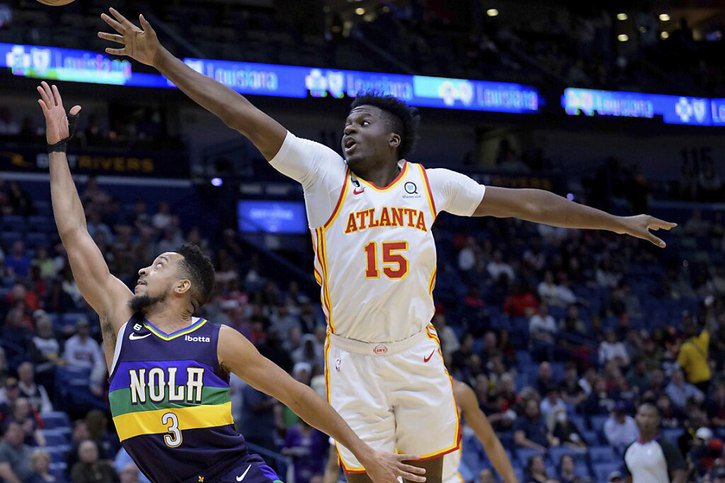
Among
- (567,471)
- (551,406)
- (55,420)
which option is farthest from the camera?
(551,406)

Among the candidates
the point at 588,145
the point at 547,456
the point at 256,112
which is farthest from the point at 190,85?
the point at 588,145

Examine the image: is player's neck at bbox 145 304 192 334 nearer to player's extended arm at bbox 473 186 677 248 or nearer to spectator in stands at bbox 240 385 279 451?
player's extended arm at bbox 473 186 677 248

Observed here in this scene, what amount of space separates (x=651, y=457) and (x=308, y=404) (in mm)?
6479

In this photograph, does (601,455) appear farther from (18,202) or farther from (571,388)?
(18,202)

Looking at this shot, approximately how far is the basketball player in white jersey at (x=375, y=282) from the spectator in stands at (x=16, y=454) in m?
6.93

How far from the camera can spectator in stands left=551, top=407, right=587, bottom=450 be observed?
49.9ft

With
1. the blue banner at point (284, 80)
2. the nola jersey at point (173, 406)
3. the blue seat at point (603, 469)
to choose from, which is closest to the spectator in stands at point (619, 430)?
the blue seat at point (603, 469)

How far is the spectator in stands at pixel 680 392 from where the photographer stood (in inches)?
694

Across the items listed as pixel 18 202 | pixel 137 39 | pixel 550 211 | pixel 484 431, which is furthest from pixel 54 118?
pixel 18 202

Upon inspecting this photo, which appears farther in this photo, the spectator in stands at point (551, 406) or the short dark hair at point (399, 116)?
the spectator in stands at point (551, 406)

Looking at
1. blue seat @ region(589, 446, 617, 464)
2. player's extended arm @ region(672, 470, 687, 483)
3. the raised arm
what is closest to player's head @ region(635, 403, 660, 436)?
player's extended arm @ region(672, 470, 687, 483)

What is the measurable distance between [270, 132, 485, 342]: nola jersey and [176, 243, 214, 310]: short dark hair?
64 centimetres

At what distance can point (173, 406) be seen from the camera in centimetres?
450

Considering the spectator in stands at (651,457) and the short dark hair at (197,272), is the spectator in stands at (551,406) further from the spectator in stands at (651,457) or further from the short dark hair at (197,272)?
the short dark hair at (197,272)
